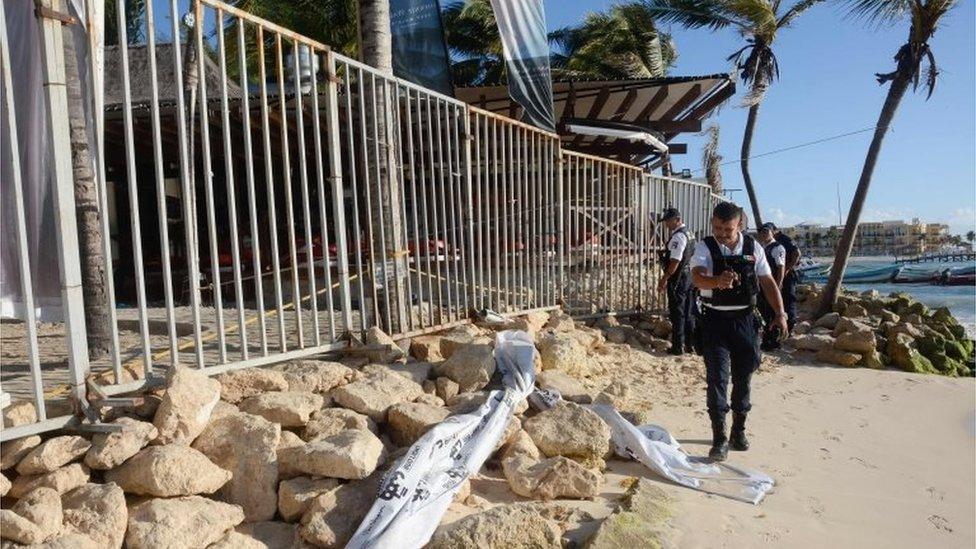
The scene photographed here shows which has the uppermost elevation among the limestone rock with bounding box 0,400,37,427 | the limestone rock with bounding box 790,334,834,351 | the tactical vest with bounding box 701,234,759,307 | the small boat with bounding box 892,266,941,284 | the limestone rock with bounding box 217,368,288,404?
the tactical vest with bounding box 701,234,759,307

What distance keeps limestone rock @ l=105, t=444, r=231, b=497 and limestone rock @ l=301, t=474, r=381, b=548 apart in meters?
0.47

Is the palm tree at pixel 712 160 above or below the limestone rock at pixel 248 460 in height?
above

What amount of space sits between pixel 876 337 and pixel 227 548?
895 centimetres

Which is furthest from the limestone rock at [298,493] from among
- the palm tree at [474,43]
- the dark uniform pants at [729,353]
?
the palm tree at [474,43]

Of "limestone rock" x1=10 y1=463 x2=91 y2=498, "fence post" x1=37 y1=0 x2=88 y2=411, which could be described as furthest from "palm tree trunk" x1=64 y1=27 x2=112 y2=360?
"limestone rock" x1=10 y1=463 x2=91 y2=498

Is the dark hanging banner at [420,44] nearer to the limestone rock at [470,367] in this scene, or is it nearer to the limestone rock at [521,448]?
the limestone rock at [470,367]

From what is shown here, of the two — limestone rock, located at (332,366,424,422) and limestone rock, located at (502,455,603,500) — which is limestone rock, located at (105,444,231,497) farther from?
limestone rock, located at (502,455,603,500)

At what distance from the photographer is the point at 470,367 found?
4.34 meters

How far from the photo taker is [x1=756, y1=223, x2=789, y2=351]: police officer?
7797mm

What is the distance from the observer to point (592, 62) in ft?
73.1

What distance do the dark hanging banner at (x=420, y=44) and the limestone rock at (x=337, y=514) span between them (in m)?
5.52

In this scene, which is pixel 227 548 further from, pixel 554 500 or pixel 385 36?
pixel 385 36

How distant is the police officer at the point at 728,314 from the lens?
4.38 m

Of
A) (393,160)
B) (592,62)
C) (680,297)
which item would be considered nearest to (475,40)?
(592,62)
